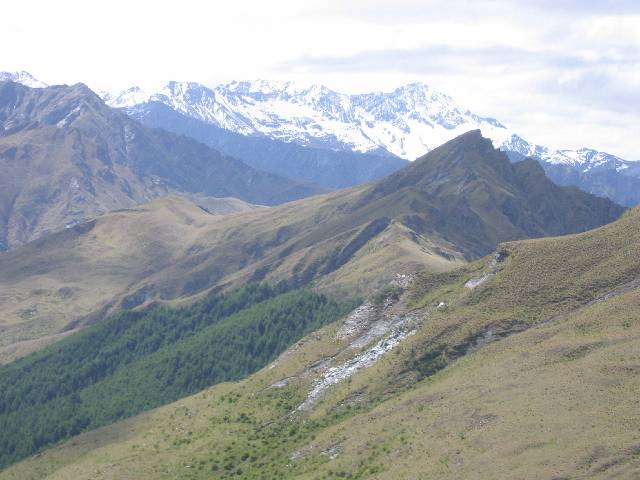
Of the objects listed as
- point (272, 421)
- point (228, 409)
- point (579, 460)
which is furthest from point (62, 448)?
point (579, 460)

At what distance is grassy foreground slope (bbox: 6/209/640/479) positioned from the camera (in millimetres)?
104312

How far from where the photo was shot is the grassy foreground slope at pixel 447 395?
104m

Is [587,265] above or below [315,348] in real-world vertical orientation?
above

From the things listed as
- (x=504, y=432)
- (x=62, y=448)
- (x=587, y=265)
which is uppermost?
(x=587, y=265)

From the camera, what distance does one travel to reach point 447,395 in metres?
128

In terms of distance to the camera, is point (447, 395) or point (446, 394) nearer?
point (447, 395)

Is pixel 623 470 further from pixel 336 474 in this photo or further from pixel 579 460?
pixel 336 474

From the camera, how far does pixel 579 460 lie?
94.7 meters

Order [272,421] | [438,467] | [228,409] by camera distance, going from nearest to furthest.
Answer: [438,467] < [272,421] < [228,409]

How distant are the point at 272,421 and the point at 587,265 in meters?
62.0

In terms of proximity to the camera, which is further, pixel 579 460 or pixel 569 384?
pixel 569 384

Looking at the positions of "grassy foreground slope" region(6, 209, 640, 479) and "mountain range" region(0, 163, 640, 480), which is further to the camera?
"mountain range" region(0, 163, 640, 480)

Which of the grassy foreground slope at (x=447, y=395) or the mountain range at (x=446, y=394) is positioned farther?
the mountain range at (x=446, y=394)

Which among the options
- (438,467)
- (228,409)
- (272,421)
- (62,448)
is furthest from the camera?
(62,448)
